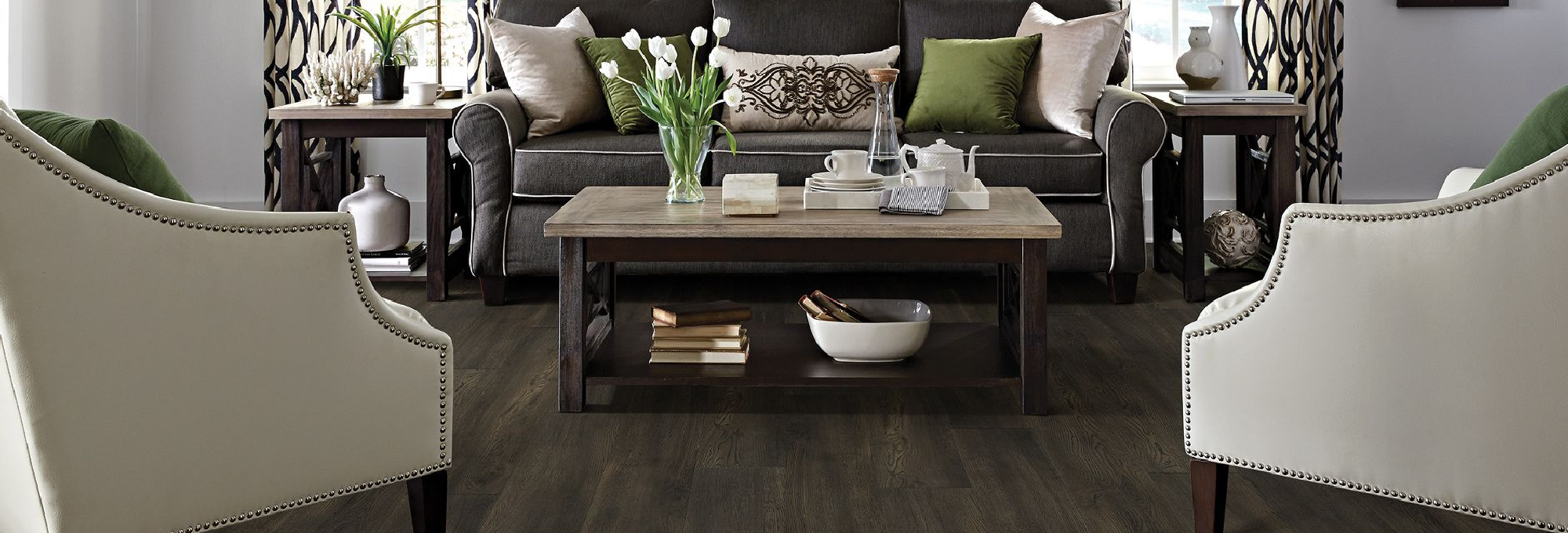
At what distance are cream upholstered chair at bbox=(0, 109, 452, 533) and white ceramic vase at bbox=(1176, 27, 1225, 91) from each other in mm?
3018

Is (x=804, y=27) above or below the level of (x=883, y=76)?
above

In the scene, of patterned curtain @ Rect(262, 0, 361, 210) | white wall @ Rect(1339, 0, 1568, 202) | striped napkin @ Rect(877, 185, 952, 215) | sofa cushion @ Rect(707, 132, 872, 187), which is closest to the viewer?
striped napkin @ Rect(877, 185, 952, 215)

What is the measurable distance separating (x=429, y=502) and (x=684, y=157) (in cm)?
117

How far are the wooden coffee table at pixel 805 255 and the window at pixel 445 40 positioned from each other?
255cm

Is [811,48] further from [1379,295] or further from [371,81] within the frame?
[1379,295]

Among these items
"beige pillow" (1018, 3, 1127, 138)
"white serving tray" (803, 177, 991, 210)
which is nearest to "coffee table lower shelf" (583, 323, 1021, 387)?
"white serving tray" (803, 177, 991, 210)

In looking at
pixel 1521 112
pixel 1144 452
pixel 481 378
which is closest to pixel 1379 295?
pixel 1144 452

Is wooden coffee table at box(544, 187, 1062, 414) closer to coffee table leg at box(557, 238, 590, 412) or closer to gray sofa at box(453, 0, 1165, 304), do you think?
coffee table leg at box(557, 238, 590, 412)

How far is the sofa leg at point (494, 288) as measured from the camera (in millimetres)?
3723

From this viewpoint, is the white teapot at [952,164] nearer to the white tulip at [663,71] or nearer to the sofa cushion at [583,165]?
the white tulip at [663,71]

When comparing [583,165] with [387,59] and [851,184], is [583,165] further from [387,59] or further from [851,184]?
[851,184]

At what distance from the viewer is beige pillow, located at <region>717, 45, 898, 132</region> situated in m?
4.09

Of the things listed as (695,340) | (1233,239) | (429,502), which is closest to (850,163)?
(695,340)

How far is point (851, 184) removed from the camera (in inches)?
110
